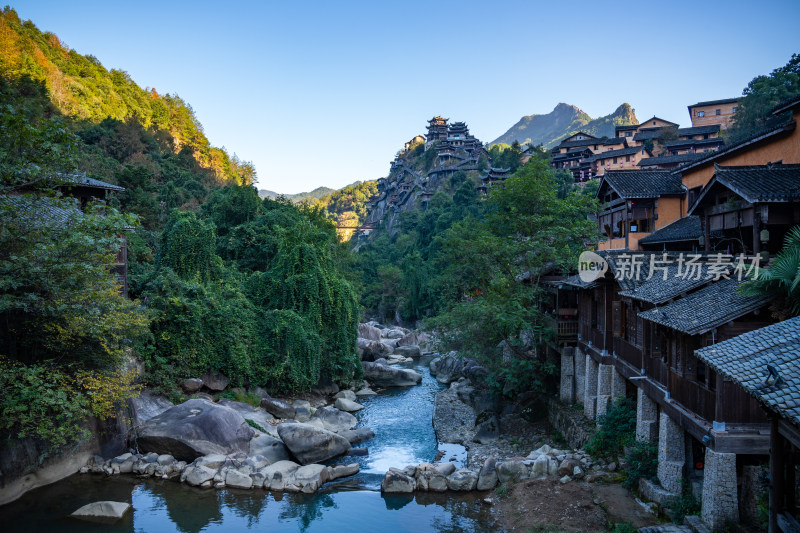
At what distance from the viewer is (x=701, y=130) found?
182ft

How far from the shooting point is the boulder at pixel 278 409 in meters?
22.9

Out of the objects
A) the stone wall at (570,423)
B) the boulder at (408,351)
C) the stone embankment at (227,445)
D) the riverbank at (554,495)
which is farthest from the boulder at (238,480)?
the boulder at (408,351)

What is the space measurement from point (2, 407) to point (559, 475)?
1519cm

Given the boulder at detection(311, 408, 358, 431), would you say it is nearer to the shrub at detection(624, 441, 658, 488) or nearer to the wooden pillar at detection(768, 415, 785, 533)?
the shrub at detection(624, 441, 658, 488)

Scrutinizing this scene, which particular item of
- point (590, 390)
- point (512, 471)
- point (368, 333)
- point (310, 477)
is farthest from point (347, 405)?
point (368, 333)

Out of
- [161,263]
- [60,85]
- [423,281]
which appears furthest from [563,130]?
[161,263]

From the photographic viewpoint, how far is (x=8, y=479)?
14.0 m

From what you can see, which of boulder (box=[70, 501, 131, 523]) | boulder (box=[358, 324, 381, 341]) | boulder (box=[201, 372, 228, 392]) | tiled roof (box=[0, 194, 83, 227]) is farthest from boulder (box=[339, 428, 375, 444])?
boulder (box=[358, 324, 381, 341])

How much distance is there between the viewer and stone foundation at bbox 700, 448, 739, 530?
9.84 meters

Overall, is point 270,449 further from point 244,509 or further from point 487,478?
point 487,478

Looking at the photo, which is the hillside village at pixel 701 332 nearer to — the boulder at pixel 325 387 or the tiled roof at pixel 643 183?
the tiled roof at pixel 643 183

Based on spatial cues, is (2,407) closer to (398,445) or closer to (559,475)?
(398,445)

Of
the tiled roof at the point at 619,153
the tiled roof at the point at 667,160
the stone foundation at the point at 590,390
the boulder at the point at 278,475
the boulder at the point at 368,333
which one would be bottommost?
the boulder at the point at 278,475

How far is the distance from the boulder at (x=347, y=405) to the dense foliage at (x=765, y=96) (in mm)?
38161
